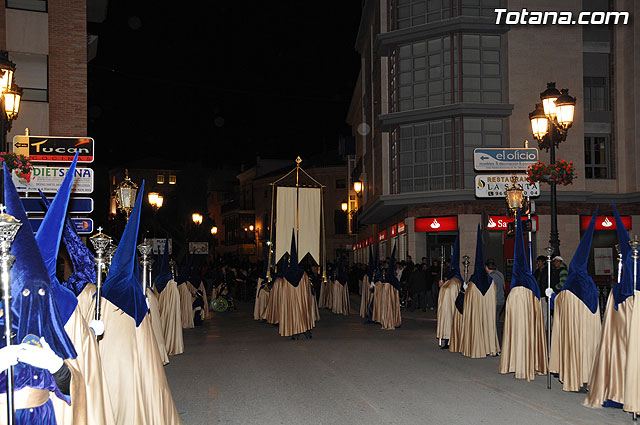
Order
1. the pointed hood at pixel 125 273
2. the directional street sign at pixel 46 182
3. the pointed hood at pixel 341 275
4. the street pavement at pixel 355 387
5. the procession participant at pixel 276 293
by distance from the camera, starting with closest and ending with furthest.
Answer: the pointed hood at pixel 125 273 < the street pavement at pixel 355 387 < the directional street sign at pixel 46 182 < the procession participant at pixel 276 293 < the pointed hood at pixel 341 275

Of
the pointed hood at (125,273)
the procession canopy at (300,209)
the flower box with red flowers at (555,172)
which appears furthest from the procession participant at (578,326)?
the procession canopy at (300,209)

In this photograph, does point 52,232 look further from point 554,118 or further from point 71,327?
point 554,118

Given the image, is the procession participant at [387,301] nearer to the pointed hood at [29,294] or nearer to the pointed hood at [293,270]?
the pointed hood at [293,270]

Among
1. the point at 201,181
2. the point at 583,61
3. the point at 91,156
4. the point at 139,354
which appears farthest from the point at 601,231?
the point at 201,181

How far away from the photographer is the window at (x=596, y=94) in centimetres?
2984

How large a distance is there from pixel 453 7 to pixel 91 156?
18273 mm

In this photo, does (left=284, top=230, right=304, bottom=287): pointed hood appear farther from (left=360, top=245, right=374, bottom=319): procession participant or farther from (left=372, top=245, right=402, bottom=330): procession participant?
(left=360, top=245, right=374, bottom=319): procession participant

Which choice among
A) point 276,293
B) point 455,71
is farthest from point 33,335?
point 455,71

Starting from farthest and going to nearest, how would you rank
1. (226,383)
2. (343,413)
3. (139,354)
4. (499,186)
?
1. (499,186)
2. (226,383)
3. (343,413)
4. (139,354)

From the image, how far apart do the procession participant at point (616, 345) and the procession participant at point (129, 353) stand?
5.46 metres

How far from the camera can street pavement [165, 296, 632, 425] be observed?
27.1ft

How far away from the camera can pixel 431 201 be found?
1141 inches

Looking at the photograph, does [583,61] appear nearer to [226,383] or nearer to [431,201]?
[431,201]

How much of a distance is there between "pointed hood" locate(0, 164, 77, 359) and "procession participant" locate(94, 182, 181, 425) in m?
2.32
